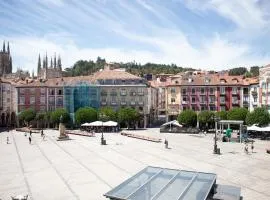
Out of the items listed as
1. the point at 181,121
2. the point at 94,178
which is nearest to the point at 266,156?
the point at 94,178

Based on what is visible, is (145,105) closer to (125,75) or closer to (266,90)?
(125,75)

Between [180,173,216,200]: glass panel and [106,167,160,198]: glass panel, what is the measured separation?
2134 mm

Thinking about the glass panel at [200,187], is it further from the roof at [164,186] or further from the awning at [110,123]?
the awning at [110,123]

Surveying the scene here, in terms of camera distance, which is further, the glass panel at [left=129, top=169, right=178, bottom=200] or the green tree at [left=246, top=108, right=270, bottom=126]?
the green tree at [left=246, top=108, right=270, bottom=126]

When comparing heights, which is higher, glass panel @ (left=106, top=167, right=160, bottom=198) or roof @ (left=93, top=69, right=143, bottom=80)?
roof @ (left=93, top=69, right=143, bottom=80)

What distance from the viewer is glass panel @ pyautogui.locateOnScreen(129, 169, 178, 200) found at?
14711mm

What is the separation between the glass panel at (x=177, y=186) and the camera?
14.9 metres

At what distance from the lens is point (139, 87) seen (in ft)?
247

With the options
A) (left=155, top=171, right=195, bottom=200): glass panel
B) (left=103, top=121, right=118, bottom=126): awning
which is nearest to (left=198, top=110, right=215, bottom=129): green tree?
(left=103, top=121, right=118, bottom=126): awning

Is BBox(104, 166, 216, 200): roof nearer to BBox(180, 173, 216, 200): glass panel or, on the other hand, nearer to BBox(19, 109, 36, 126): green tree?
BBox(180, 173, 216, 200): glass panel

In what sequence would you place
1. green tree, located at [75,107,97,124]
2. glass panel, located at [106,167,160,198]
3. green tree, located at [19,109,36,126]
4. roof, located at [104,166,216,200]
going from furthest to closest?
green tree, located at [19,109,36,126] < green tree, located at [75,107,97,124] < glass panel, located at [106,167,160,198] < roof, located at [104,166,216,200]

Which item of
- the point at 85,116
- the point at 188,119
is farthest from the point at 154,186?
the point at 85,116

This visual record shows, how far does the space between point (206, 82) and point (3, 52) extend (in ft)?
296

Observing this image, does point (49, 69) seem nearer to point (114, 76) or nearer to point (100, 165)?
point (114, 76)
